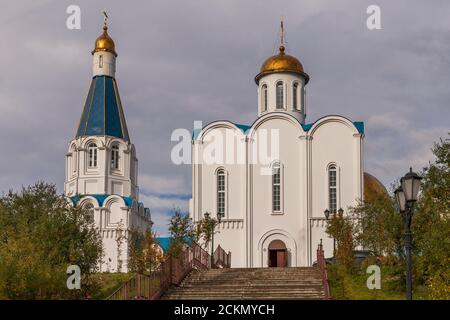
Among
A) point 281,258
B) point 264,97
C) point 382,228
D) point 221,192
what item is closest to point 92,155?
point 264,97

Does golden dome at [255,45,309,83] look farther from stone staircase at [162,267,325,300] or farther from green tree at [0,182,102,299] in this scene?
stone staircase at [162,267,325,300]

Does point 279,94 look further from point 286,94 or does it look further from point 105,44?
point 105,44

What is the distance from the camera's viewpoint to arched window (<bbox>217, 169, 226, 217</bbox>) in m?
40.6

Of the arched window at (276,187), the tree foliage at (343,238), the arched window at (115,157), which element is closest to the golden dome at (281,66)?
the arched window at (276,187)

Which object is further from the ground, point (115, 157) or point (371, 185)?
point (115, 157)

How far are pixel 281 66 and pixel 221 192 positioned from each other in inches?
339

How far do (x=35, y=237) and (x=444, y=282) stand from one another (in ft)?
46.3

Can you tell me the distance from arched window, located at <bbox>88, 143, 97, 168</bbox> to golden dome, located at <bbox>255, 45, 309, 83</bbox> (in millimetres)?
19076

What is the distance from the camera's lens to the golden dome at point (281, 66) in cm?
4478

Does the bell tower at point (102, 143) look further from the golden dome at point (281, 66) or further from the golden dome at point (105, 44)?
the golden dome at point (281, 66)

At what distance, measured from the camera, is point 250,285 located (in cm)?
2567

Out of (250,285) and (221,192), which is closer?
(250,285)

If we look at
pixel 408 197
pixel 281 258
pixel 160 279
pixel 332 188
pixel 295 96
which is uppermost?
pixel 295 96
